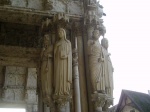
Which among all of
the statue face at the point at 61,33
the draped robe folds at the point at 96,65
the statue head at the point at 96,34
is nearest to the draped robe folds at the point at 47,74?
the statue face at the point at 61,33

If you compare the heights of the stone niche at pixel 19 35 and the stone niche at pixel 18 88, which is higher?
the stone niche at pixel 19 35

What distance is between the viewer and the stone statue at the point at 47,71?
5512 mm

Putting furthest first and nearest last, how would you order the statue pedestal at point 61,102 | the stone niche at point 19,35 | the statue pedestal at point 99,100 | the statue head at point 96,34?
the stone niche at point 19,35 → the statue head at point 96,34 → the statue pedestal at point 99,100 → the statue pedestal at point 61,102

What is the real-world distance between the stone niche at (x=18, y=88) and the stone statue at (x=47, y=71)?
20.2ft

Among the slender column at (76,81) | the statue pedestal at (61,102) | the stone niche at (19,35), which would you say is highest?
the stone niche at (19,35)

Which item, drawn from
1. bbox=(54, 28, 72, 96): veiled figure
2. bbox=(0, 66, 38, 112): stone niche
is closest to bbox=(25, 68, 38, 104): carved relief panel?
bbox=(0, 66, 38, 112): stone niche

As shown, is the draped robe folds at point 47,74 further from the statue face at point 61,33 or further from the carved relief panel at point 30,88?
the carved relief panel at point 30,88

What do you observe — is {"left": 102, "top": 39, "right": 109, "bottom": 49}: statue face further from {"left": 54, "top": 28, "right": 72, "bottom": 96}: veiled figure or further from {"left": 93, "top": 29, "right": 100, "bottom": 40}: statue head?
{"left": 54, "top": 28, "right": 72, "bottom": 96}: veiled figure

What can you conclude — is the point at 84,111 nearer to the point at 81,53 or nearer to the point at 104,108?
the point at 104,108

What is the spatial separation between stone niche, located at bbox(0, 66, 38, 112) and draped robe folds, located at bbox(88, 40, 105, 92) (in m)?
6.41

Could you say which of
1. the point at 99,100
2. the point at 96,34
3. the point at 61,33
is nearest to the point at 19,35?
the point at 61,33

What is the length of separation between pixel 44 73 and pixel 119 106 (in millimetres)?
18724

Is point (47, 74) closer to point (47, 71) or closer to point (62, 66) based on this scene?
point (47, 71)

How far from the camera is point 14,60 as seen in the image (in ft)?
28.8
